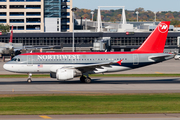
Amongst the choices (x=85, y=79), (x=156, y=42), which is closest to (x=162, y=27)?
(x=156, y=42)

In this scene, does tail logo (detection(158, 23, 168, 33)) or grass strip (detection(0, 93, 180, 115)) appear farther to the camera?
tail logo (detection(158, 23, 168, 33))

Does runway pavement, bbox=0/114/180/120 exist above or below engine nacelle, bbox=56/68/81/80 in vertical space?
below

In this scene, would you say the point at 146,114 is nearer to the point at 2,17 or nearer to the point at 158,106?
the point at 158,106

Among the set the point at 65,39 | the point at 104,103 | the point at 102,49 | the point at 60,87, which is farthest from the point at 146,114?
the point at 65,39

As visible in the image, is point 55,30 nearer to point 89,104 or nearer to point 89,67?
point 89,67

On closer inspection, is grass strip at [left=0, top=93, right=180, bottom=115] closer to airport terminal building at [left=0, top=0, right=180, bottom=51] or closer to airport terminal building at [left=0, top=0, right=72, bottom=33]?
airport terminal building at [left=0, top=0, right=180, bottom=51]

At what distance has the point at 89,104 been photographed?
73.7ft

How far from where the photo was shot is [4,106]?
21.9m

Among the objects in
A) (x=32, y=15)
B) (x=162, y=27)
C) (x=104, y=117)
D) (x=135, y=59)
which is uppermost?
(x=32, y=15)

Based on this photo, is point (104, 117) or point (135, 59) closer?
point (104, 117)

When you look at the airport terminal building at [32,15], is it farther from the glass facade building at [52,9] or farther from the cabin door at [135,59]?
the cabin door at [135,59]

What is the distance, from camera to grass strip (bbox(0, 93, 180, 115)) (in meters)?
19.9

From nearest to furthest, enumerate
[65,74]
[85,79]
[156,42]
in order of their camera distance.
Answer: [65,74]
[85,79]
[156,42]

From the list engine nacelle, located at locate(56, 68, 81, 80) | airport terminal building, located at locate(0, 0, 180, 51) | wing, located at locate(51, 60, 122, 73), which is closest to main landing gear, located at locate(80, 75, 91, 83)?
wing, located at locate(51, 60, 122, 73)
